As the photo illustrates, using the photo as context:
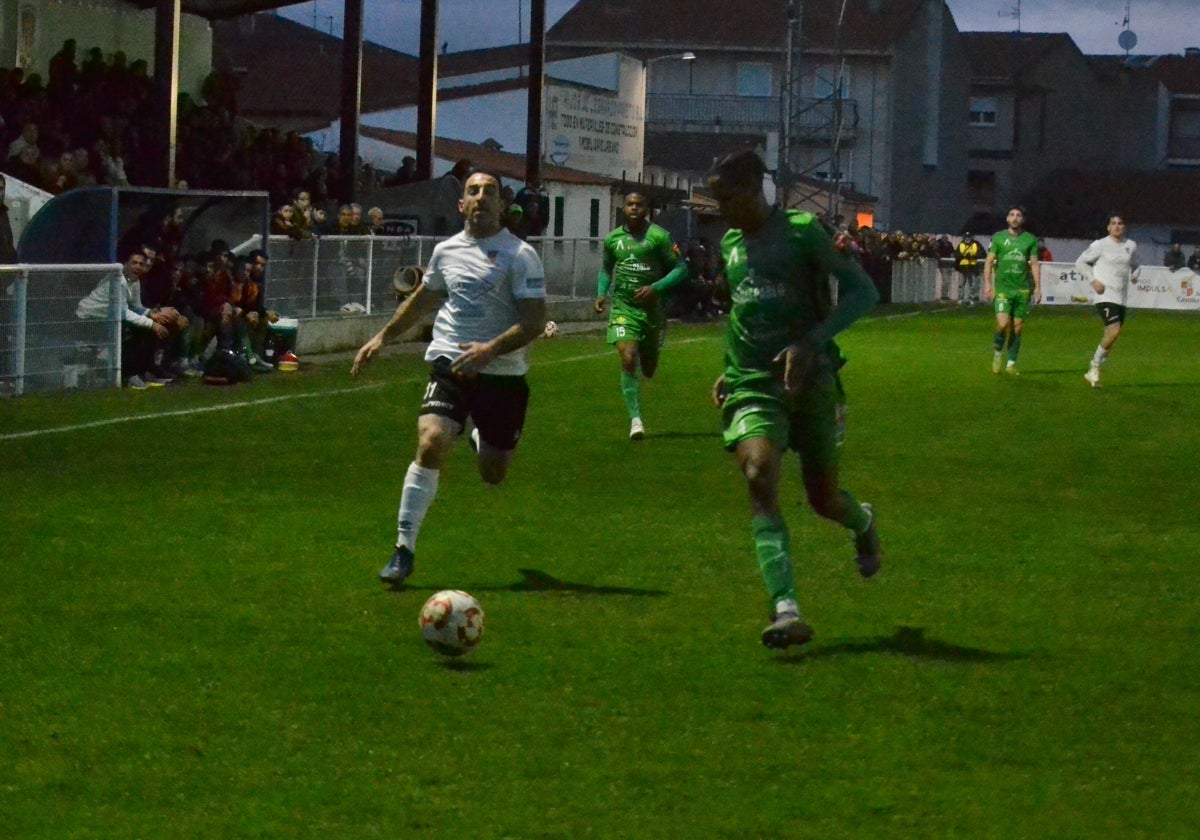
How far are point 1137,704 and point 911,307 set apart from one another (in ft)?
149

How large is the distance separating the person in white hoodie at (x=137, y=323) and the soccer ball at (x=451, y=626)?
505 inches

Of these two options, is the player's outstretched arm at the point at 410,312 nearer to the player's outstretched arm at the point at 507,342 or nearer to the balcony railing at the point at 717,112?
the player's outstretched arm at the point at 507,342

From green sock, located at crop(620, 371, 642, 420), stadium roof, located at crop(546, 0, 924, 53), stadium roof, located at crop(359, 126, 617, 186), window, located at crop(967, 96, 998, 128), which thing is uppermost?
stadium roof, located at crop(546, 0, 924, 53)

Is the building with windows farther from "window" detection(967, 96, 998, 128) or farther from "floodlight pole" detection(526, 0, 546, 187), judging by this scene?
"floodlight pole" detection(526, 0, 546, 187)

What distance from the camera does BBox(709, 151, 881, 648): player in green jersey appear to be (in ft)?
26.5

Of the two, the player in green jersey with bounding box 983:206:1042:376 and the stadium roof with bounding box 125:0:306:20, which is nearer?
the player in green jersey with bounding box 983:206:1042:376

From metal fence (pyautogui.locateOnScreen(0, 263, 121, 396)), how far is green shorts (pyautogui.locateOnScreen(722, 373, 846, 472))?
11.6 m

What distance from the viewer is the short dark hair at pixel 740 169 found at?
26.5 feet

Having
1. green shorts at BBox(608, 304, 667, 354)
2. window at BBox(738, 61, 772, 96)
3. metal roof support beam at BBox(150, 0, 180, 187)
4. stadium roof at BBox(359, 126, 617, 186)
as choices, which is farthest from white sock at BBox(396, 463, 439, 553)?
window at BBox(738, 61, 772, 96)

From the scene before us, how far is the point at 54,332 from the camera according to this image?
19438 mm

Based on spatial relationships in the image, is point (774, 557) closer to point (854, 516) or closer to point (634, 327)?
point (854, 516)

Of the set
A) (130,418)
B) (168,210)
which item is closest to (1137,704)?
(130,418)

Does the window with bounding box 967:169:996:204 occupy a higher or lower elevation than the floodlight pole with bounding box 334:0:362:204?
higher

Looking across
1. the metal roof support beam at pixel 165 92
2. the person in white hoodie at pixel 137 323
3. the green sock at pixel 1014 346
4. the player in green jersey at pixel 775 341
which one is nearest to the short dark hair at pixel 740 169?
the player in green jersey at pixel 775 341
